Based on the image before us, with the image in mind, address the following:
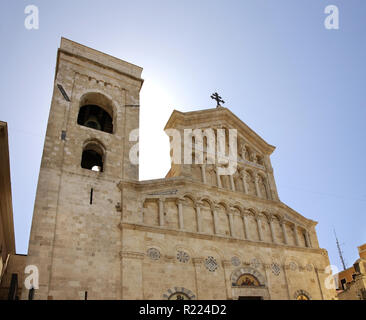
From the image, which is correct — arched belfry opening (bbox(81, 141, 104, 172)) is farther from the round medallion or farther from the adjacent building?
the adjacent building

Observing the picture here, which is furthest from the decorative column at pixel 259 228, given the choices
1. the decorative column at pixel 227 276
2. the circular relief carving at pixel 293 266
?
the decorative column at pixel 227 276

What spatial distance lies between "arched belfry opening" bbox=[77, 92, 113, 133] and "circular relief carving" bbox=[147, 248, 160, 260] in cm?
932

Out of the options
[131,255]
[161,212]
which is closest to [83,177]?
[161,212]

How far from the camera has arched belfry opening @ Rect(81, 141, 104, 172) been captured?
61.2 ft

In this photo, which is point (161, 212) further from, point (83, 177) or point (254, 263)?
point (254, 263)

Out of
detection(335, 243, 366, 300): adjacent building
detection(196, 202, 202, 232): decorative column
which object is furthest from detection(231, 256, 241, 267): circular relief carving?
detection(335, 243, 366, 300): adjacent building

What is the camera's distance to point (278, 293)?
1770cm

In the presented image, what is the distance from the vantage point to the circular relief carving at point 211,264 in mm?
16531

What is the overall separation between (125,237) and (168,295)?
320cm

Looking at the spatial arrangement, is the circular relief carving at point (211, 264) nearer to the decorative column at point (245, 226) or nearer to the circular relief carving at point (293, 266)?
the decorative column at point (245, 226)

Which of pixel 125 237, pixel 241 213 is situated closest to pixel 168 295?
pixel 125 237

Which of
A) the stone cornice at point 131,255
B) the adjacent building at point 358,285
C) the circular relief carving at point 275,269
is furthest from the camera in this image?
the adjacent building at point 358,285

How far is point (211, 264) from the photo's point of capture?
16688 millimetres

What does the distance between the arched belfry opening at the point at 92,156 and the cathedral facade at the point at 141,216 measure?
0.08 metres
